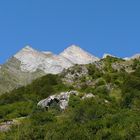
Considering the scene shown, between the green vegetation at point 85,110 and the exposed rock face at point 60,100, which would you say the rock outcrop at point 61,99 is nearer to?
the exposed rock face at point 60,100

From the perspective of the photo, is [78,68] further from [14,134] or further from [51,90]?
[14,134]

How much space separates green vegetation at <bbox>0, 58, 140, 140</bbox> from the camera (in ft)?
323

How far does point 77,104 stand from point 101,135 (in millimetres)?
23670

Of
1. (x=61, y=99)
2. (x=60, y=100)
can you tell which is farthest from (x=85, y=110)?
(x=61, y=99)

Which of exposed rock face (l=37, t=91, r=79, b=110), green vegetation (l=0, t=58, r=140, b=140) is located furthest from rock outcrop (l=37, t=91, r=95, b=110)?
green vegetation (l=0, t=58, r=140, b=140)

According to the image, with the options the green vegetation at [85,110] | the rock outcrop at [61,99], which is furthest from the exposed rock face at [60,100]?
the green vegetation at [85,110]

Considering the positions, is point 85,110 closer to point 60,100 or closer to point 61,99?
point 60,100

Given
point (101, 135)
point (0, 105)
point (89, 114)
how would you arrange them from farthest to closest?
point (0, 105)
point (89, 114)
point (101, 135)

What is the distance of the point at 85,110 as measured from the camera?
112m

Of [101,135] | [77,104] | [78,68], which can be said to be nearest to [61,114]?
[77,104]

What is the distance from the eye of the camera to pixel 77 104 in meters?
119

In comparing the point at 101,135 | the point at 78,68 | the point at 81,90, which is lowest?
the point at 101,135

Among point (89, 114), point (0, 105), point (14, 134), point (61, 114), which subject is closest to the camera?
point (14, 134)

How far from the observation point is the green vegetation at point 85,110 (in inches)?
3878
